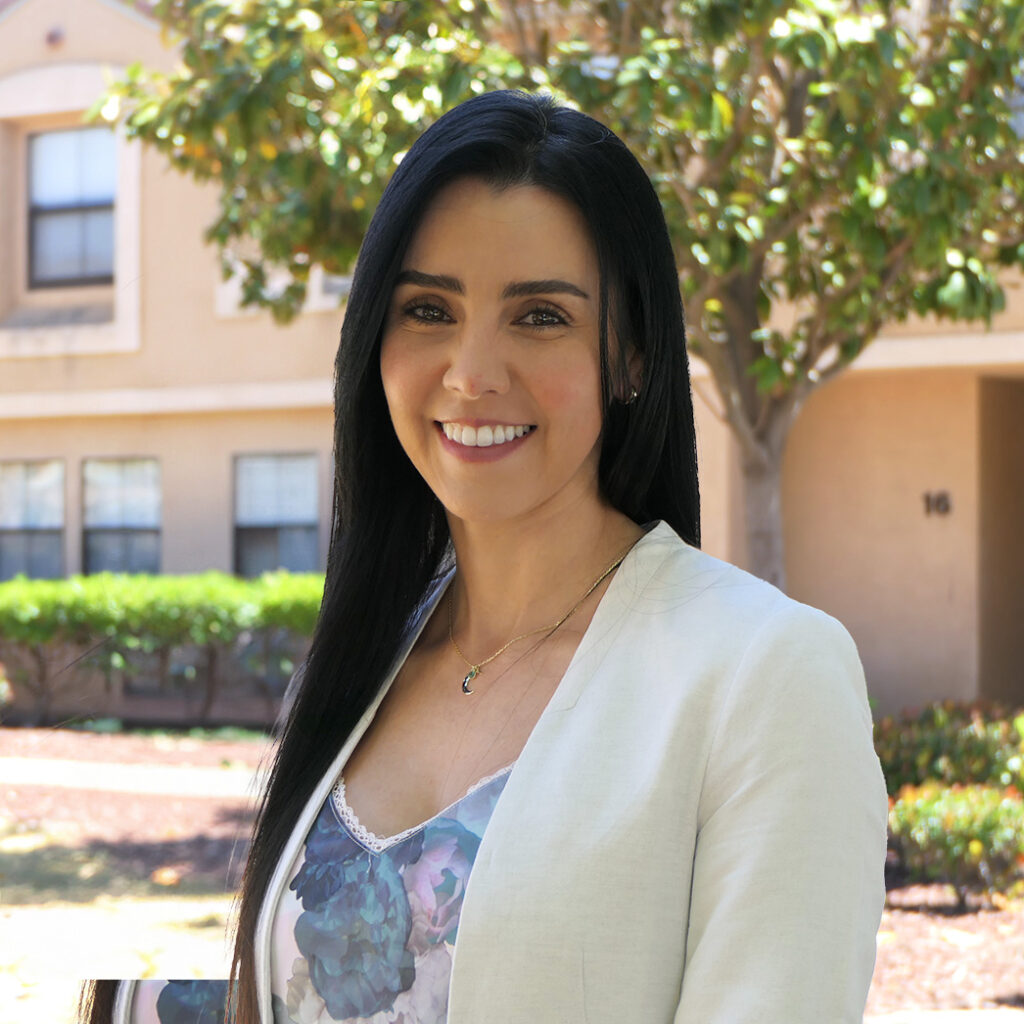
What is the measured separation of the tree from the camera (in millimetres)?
5684

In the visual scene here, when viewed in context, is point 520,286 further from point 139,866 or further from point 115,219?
point 115,219

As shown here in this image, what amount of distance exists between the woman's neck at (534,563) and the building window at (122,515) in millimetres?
12591

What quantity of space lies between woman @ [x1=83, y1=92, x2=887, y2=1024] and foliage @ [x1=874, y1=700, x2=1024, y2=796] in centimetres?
597

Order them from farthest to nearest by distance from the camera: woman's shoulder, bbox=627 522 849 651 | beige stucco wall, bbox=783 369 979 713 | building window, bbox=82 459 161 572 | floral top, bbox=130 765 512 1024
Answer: building window, bbox=82 459 161 572 → beige stucco wall, bbox=783 369 979 713 → floral top, bbox=130 765 512 1024 → woman's shoulder, bbox=627 522 849 651

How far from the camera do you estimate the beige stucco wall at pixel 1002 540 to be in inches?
453

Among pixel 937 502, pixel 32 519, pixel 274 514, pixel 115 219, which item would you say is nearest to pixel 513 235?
pixel 937 502

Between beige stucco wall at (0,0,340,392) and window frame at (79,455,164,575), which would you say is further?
window frame at (79,455,164,575)

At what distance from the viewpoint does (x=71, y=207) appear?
48.9 ft

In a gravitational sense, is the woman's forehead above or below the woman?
above

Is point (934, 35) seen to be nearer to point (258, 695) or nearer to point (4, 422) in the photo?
point (258, 695)

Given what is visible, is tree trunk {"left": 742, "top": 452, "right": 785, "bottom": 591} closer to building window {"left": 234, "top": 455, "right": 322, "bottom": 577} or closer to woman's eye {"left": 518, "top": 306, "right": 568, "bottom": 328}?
woman's eye {"left": 518, "top": 306, "right": 568, "bottom": 328}

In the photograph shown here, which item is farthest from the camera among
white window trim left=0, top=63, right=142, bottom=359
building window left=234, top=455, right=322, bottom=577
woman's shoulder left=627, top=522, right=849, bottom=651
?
white window trim left=0, top=63, right=142, bottom=359

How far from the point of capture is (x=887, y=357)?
35.5 feet

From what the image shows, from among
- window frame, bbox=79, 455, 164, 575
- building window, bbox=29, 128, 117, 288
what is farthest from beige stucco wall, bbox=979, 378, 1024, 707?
building window, bbox=29, 128, 117, 288
